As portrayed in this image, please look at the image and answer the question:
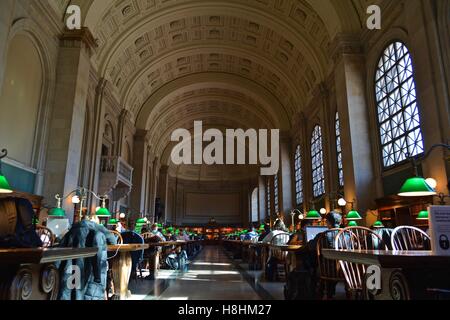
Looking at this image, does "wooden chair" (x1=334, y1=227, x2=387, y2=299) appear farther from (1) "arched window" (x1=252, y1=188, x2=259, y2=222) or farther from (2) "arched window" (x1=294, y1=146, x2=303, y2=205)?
(1) "arched window" (x1=252, y1=188, x2=259, y2=222)

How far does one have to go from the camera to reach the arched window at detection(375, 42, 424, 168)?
8516 mm

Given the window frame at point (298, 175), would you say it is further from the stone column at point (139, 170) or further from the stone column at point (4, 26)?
the stone column at point (4, 26)

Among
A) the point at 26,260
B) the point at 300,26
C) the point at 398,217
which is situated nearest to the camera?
the point at 26,260

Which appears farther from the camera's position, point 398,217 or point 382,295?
point 398,217

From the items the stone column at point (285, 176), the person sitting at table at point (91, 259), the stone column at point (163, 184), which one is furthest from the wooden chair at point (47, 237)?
the stone column at point (163, 184)

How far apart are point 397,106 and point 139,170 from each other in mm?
15096

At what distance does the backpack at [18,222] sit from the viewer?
2.65 meters

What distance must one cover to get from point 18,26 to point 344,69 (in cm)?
978

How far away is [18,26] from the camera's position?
27.0 feet

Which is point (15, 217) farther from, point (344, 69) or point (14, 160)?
point (344, 69)

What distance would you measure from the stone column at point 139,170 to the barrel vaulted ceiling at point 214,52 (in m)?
0.87

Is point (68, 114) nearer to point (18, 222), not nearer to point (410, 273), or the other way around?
point (18, 222)

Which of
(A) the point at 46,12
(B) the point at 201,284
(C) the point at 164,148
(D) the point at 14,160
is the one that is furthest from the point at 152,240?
(C) the point at 164,148
